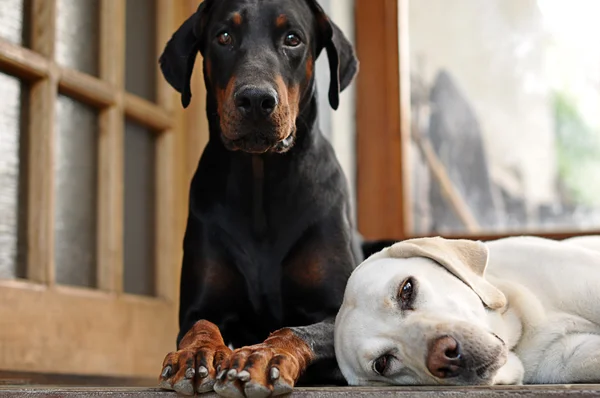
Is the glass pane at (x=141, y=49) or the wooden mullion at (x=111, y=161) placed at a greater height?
the glass pane at (x=141, y=49)

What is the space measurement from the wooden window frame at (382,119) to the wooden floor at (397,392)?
7.80 feet

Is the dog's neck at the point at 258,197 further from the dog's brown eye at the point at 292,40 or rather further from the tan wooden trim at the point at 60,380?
the tan wooden trim at the point at 60,380

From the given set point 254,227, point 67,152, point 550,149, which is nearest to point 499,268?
point 254,227

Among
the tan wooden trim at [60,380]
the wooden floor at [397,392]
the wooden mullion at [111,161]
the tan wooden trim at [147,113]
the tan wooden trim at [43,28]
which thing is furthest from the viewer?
the tan wooden trim at [147,113]

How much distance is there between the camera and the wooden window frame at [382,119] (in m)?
4.19

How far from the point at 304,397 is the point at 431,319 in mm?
356

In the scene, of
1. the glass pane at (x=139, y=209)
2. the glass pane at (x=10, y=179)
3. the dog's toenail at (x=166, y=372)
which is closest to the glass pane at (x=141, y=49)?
the glass pane at (x=139, y=209)

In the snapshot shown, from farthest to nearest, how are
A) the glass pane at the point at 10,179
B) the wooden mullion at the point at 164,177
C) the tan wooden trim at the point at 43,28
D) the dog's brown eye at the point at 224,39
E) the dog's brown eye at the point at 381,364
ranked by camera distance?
the wooden mullion at the point at 164,177
the tan wooden trim at the point at 43,28
the glass pane at the point at 10,179
the dog's brown eye at the point at 224,39
the dog's brown eye at the point at 381,364

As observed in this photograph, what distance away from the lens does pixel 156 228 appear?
12.6 feet

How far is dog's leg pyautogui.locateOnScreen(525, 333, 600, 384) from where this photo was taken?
2068 mm

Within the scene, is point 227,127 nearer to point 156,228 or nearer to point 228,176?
point 228,176

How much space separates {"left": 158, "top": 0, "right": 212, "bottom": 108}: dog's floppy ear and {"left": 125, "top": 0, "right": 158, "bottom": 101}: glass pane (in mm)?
1044

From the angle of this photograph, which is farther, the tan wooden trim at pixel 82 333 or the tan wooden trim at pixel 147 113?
the tan wooden trim at pixel 147 113

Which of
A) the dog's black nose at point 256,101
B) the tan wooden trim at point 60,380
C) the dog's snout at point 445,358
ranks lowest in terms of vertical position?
the tan wooden trim at point 60,380
